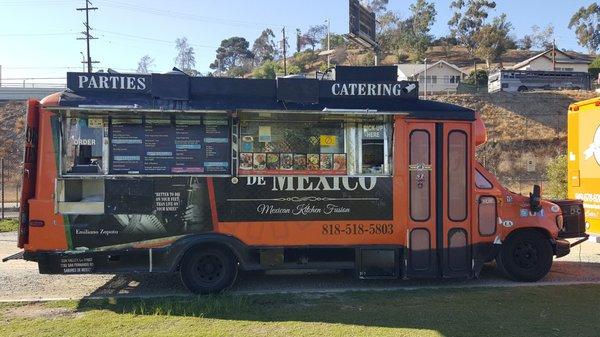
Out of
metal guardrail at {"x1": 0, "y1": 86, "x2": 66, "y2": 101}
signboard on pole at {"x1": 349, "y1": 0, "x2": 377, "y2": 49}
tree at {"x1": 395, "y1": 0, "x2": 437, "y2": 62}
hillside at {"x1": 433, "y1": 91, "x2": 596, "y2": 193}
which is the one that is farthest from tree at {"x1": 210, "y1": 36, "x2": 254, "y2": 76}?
signboard on pole at {"x1": 349, "y1": 0, "x2": 377, "y2": 49}

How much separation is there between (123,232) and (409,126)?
4099 millimetres

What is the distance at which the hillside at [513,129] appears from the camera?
133 feet

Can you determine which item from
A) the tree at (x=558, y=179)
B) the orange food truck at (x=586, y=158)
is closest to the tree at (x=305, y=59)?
the tree at (x=558, y=179)

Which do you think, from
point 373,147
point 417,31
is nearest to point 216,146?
point 373,147

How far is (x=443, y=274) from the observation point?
7.47 m

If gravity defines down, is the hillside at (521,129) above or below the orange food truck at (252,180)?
above

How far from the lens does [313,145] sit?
730 centimetres

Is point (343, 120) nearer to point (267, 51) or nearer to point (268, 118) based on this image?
point (268, 118)

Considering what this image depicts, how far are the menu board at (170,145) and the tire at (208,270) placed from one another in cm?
111

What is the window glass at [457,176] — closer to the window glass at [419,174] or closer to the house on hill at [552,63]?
the window glass at [419,174]

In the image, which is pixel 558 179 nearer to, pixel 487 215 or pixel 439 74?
pixel 487 215

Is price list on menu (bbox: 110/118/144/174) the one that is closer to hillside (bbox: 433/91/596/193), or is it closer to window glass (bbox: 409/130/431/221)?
window glass (bbox: 409/130/431/221)

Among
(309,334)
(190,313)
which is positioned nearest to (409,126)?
(309,334)

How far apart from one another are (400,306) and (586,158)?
505 centimetres
